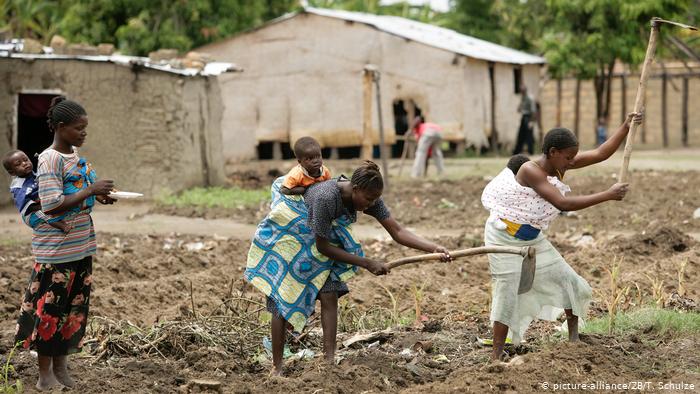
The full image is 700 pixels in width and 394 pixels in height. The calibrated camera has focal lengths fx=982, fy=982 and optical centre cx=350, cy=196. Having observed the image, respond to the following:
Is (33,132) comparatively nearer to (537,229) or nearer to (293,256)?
(293,256)

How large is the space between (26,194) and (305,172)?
1.46 metres

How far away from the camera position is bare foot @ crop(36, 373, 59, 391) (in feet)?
16.5

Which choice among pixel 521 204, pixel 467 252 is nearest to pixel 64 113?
pixel 467 252

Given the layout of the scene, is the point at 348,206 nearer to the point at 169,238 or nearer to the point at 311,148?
the point at 311,148

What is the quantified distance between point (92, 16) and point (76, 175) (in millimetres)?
19323

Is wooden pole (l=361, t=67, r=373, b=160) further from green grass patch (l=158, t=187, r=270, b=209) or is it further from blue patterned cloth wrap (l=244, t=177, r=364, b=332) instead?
blue patterned cloth wrap (l=244, t=177, r=364, b=332)

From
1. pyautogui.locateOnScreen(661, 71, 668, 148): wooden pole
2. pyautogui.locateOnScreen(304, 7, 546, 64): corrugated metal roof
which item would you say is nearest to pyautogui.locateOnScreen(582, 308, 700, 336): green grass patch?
pyautogui.locateOnScreen(304, 7, 546, 64): corrugated metal roof

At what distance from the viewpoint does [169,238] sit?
1130cm

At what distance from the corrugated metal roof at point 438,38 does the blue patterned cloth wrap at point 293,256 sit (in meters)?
17.6

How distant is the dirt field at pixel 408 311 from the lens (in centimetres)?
509

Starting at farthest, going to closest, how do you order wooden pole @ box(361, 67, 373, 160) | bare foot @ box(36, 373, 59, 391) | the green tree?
the green tree, wooden pole @ box(361, 67, 373, 160), bare foot @ box(36, 373, 59, 391)

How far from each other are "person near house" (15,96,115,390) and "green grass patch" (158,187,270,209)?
909 centimetres

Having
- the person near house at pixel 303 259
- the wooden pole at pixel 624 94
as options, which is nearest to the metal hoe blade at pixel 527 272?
the person near house at pixel 303 259

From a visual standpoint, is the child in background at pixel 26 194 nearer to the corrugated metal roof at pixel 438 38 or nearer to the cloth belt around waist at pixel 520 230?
the cloth belt around waist at pixel 520 230
